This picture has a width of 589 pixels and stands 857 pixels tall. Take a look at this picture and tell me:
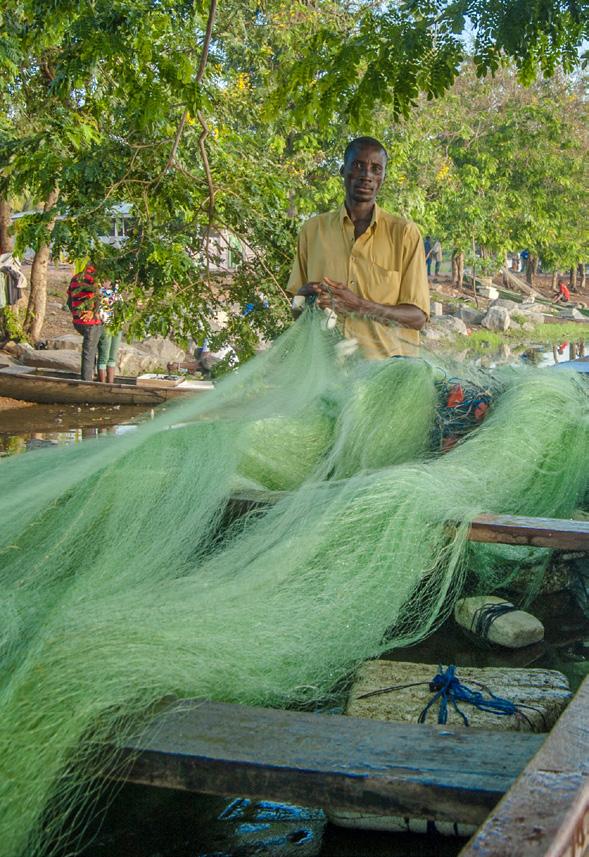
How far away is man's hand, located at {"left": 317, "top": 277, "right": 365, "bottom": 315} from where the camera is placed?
A: 14.0 feet

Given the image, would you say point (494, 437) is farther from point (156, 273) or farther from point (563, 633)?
point (156, 273)

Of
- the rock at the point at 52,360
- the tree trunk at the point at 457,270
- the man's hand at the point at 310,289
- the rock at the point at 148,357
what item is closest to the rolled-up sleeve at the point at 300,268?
the man's hand at the point at 310,289

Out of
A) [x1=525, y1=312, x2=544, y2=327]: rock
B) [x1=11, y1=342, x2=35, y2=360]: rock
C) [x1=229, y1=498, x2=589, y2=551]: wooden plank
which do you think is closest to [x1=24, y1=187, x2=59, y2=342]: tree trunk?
[x1=11, y1=342, x2=35, y2=360]: rock

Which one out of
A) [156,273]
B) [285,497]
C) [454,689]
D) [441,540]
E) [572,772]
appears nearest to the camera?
[572,772]

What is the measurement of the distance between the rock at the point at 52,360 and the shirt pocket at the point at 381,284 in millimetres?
11183

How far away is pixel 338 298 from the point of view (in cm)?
429

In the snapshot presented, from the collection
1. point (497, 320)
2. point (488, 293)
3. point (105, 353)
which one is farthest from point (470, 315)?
point (105, 353)

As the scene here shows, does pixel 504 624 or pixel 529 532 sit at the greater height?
pixel 529 532

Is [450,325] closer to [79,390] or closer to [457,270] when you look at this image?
[457,270]

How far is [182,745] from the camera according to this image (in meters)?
2.02

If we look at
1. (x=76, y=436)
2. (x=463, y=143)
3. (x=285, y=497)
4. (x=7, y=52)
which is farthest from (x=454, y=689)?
(x=463, y=143)

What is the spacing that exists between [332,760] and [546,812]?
0.56m

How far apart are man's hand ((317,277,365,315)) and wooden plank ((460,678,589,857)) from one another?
276cm

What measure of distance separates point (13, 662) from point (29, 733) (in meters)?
0.30
